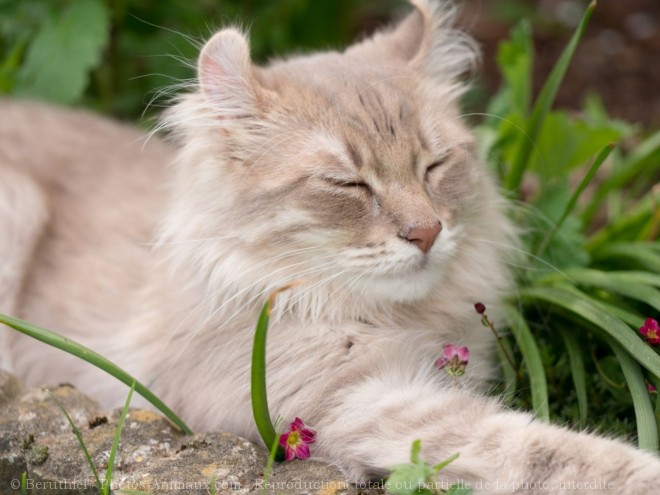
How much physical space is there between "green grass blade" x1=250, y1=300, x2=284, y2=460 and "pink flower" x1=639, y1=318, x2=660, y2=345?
1.09 m

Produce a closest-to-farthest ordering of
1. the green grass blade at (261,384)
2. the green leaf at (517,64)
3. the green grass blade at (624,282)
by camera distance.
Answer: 1. the green grass blade at (261,384)
2. the green grass blade at (624,282)
3. the green leaf at (517,64)

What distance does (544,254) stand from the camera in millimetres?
3021

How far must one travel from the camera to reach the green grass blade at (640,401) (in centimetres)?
222

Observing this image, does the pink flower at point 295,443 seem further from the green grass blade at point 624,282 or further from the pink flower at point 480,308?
the green grass blade at point 624,282

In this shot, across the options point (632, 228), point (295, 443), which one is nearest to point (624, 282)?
point (632, 228)

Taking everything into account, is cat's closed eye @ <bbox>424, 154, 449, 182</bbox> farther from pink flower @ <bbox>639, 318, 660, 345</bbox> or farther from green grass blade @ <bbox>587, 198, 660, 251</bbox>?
green grass blade @ <bbox>587, 198, 660, 251</bbox>

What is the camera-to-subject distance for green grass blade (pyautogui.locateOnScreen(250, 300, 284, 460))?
1.95m

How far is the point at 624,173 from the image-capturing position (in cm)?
351

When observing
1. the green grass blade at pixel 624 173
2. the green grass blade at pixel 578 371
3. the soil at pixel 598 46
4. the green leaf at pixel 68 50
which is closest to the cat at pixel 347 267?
the green grass blade at pixel 578 371

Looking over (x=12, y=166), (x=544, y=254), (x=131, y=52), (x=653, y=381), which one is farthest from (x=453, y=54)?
(x=131, y=52)

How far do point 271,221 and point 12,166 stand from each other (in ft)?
4.98

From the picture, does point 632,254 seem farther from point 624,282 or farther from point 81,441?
point 81,441

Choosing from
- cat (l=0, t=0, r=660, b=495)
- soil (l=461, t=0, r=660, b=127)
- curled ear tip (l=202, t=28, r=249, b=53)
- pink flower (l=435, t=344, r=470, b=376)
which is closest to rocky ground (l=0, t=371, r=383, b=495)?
cat (l=0, t=0, r=660, b=495)

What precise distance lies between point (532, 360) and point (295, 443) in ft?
2.72
